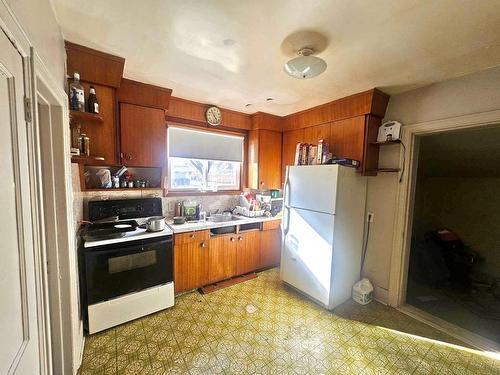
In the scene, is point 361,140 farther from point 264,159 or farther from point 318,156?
point 264,159

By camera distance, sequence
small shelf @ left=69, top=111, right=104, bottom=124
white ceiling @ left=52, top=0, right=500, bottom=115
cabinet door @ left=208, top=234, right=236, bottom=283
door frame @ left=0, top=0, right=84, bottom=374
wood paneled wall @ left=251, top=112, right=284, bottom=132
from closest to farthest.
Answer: door frame @ left=0, top=0, right=84, bottom=374 < white ceiling @ left=52, top=0, right=500, bottom=115 < small shelf @ left=69, top=111, right=104, bottom=124 < cabinet door @ left=208, top=234, right=236, bottom=283 < wood paneled wall @ left=251, top=112, right=284, bottom=132

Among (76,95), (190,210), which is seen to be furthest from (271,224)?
(76,95)

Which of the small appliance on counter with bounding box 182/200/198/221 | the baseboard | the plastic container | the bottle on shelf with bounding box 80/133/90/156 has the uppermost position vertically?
the bottle on shelf with bounding box 80/133/90/156

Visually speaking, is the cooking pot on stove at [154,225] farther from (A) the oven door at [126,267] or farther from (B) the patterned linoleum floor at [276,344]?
(B) the patterned linoleum floor at [276,344]

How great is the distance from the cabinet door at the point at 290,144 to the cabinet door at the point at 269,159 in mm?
82

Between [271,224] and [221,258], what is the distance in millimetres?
871

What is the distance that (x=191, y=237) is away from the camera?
8.16 feet

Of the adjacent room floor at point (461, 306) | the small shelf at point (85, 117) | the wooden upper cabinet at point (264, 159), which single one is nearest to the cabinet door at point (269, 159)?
the wooden upper cabinet at point (264, 159)

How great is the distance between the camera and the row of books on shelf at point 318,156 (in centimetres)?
237

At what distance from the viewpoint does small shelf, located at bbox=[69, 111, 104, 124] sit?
1.74 m

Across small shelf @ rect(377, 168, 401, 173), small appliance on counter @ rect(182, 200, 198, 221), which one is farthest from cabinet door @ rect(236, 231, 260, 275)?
small shelf @ rect(377, 168, 401, 173)

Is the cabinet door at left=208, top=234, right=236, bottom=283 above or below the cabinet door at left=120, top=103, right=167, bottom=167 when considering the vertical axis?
below

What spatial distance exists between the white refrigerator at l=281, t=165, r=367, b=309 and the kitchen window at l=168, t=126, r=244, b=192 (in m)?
1.08

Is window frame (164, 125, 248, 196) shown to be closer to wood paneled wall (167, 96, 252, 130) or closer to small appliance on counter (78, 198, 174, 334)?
wood paneled wall (167, 96, 252, 130)
